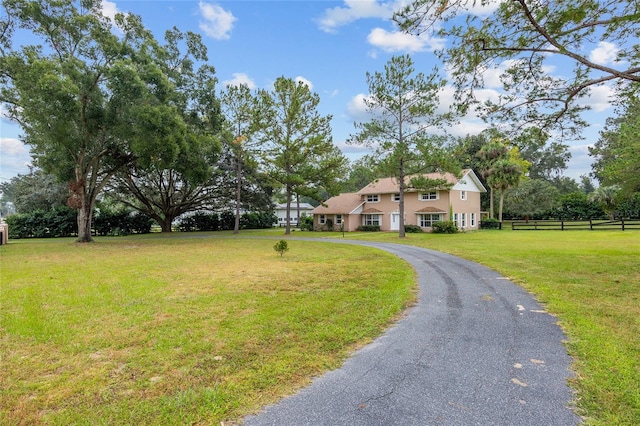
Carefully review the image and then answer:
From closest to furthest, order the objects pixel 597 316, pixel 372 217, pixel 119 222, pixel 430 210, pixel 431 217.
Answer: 1. pixel 597 316
2. pixel 430 210
3. pixel 431 217
4. pixel 119 222
5. pixel 372 217

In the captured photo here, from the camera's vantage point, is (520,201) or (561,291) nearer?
(561,291)

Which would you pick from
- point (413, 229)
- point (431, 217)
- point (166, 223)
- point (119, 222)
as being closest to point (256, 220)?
point (166, 223)

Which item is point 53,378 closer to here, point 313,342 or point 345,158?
point 313,342

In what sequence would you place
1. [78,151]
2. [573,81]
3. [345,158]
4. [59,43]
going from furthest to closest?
[345,158]
[78,151]
[59,43]
[573,81]

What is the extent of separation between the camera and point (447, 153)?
22281mm

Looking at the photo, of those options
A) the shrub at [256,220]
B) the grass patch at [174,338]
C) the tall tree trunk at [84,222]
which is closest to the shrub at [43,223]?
the tall tree trunk at [84,222]

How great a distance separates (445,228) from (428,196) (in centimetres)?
422

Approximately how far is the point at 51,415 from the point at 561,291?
8.63 meters

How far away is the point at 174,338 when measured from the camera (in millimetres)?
4492

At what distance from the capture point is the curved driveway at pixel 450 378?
2.73m

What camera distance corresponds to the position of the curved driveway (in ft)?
8.96

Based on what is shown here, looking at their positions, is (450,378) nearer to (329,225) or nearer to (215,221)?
(329,225)

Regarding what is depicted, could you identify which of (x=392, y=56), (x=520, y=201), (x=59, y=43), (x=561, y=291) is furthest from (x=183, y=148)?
(x=520, y=201)

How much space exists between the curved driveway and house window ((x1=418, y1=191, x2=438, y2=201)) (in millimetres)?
26294
